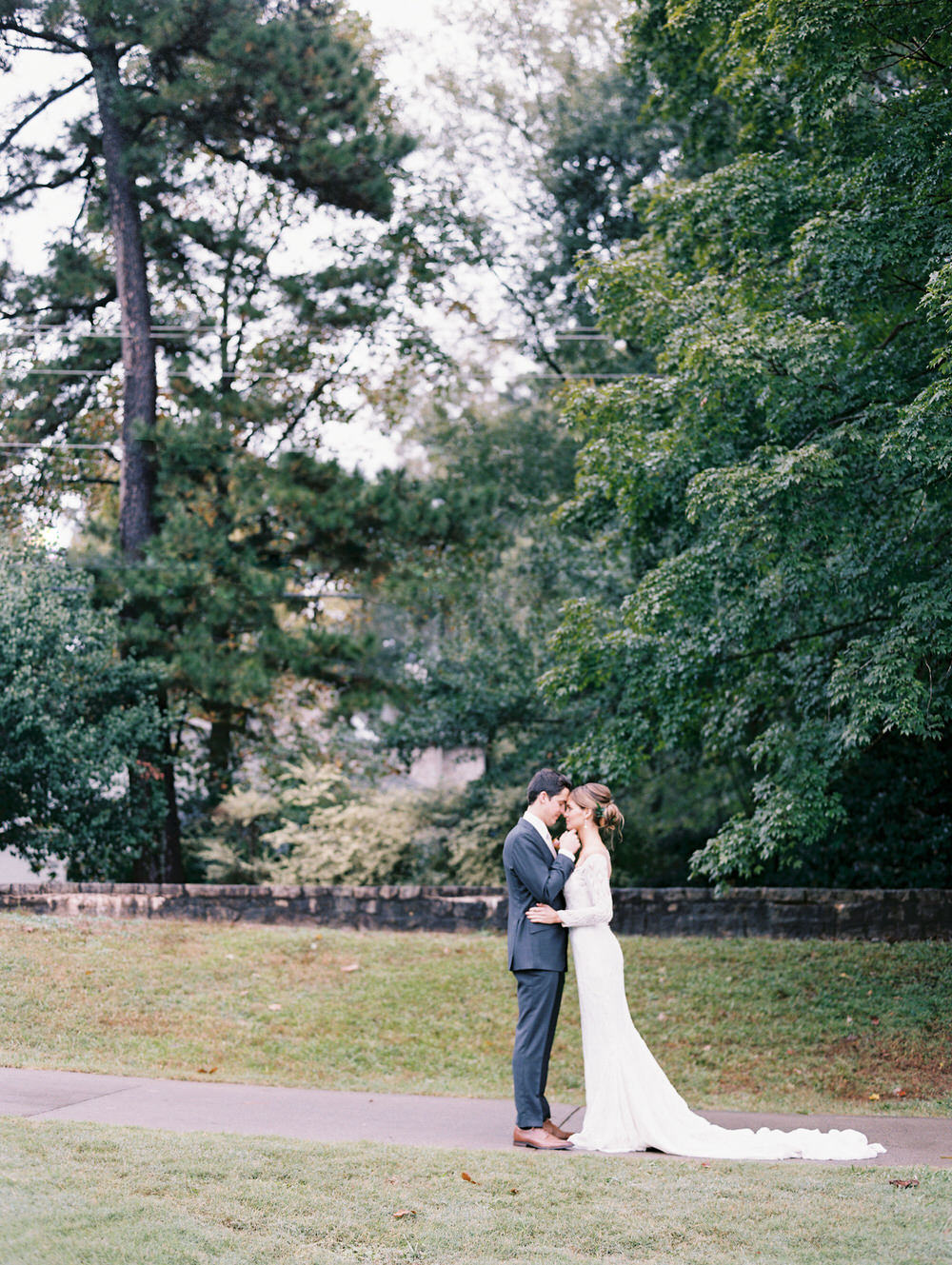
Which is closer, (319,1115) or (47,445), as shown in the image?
(319,1115)

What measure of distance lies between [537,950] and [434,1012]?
3919mm

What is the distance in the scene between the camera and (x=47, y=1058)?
909 centimetres

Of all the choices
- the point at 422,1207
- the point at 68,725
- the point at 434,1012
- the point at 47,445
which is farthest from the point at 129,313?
the point at 422,1207

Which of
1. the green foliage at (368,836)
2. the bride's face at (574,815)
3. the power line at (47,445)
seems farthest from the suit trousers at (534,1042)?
the power line at (47,445)

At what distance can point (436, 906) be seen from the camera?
12922mm

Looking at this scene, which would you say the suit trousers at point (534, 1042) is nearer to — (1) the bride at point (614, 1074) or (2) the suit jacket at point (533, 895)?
(2) the suit jacket at point (533, 895)

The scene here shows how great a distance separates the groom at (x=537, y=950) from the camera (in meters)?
6.71

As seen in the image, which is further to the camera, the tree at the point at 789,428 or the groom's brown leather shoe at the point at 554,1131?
the tree at the point at 789,428

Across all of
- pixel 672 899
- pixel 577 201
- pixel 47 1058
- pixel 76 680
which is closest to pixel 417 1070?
pixel 47 1058

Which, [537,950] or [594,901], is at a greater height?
[594,901]

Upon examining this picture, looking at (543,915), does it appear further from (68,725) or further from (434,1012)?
(68,725)

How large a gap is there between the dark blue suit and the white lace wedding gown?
133 millimetres

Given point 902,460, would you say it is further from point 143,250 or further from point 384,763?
point 143,250

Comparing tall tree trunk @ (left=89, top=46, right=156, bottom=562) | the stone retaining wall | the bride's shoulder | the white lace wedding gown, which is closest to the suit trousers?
the white lace wedding gown
